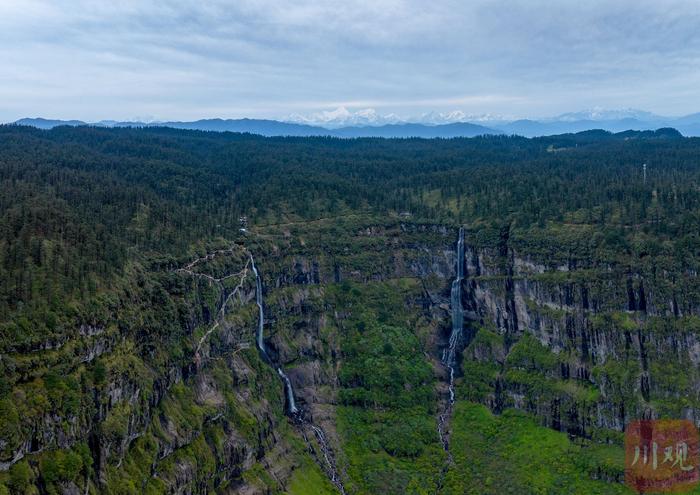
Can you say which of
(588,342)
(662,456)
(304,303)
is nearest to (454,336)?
(588,342)

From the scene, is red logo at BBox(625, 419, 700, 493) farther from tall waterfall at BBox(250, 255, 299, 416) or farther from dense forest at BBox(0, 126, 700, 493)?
tall waterfall at BBox(250, 255, 299, 416)

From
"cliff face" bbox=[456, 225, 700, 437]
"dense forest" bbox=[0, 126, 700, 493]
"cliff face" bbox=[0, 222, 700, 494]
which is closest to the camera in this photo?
"dense forest" bbox=[0, 126, 700, 493]

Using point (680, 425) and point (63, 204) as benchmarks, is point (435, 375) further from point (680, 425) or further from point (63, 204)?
point (63, 204)

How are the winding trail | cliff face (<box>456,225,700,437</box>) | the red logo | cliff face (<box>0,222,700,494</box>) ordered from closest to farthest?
cliff face (<box>0,222,700,494</box>), the red logo, the winding trail, cliff face (<box>456,225,700,437</box>)

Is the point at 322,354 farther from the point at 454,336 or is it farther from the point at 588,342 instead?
the point at 588,342

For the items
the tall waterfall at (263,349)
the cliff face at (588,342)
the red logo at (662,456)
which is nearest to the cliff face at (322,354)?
the cliff face at (588,342)

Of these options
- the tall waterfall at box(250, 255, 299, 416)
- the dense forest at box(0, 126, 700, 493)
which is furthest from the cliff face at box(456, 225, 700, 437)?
the tall waterfall at box(250, 255, 299, 416)

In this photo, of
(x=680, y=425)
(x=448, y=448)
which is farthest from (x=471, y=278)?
(x=680, y=425)
